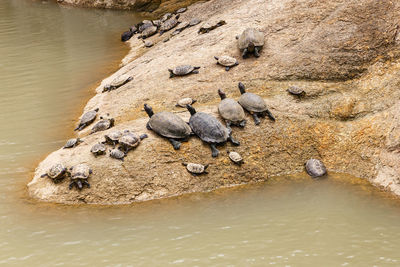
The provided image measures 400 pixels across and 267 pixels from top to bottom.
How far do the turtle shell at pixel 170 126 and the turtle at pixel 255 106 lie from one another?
3.81 ft

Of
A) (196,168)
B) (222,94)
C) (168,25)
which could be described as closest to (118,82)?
(222,94)

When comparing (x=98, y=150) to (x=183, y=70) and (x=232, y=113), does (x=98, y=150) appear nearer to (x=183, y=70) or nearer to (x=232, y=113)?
(x=232, y=113)

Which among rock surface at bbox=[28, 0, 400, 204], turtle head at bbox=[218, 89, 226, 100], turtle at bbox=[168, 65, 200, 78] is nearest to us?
rock surface at bbox=[28, 0, 400, 204]

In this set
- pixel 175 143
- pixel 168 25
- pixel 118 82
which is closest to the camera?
pixel 175 143

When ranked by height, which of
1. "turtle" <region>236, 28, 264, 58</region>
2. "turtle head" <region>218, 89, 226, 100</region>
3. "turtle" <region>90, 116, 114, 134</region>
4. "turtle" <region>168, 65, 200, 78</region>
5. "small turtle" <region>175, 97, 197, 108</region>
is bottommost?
"turtle" <region>90, 116, 114, 134</region>

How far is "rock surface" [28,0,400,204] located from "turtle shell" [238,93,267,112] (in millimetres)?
231

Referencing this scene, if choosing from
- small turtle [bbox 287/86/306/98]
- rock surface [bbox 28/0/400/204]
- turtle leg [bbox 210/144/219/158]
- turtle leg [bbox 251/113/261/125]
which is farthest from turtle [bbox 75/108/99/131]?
small turtle [bbox 287/86/306/98]

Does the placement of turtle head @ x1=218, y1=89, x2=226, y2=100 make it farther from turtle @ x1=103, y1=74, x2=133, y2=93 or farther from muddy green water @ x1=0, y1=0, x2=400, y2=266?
turtle @ x1=103, y1=74, x2=133, y2=93

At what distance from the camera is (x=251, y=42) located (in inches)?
351

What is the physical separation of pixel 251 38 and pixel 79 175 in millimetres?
4573

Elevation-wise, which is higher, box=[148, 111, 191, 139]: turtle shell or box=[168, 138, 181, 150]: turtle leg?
box=[148, 111, 191, 139]: turtle shell

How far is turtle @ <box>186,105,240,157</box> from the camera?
6988mm

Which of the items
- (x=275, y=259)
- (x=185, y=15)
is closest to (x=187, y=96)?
(x=275, y=259)

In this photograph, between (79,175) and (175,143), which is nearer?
(79,175)
